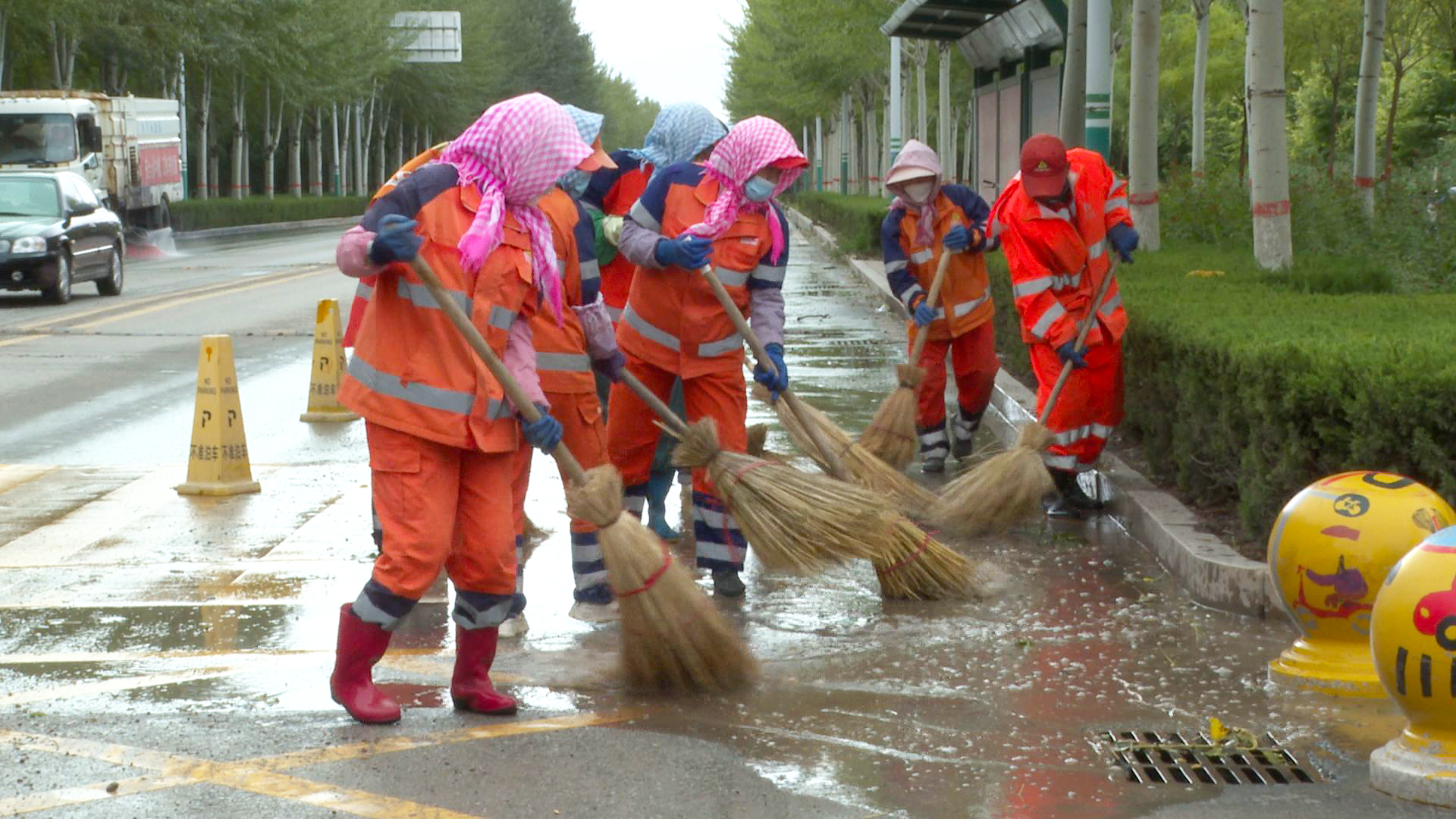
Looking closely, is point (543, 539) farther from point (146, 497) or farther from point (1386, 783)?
point (1386, 783)

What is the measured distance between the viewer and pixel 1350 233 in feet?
44.3

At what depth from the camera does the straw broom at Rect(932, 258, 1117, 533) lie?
7672mm

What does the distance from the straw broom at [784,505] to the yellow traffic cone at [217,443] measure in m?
3.26

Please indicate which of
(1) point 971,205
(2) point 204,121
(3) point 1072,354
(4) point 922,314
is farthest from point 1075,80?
(2) point 204,121

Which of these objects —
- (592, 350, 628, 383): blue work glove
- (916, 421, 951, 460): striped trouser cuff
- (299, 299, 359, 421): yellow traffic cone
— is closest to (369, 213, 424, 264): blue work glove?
(592, 350, 628, 383): blue work glove

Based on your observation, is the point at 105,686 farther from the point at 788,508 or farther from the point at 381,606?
the point at 788,508

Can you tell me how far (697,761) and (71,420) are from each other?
8.02 meters

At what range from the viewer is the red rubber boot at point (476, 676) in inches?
202

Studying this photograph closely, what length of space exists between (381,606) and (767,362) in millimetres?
2317

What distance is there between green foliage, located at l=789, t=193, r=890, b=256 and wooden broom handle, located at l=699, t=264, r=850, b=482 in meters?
13.3

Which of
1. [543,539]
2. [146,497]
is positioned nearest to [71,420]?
[146,497]

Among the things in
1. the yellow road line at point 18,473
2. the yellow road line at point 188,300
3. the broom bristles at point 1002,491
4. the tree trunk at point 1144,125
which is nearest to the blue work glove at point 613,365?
the broom bristles at point 1002,491

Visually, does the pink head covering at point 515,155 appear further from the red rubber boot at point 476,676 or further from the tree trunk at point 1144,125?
the tree trunk at point 1144,125

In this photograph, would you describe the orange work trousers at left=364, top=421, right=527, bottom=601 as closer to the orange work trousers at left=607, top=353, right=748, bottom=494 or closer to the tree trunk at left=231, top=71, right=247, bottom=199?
the orange work trousers at left=607, top=353, right=748, bottom=494
